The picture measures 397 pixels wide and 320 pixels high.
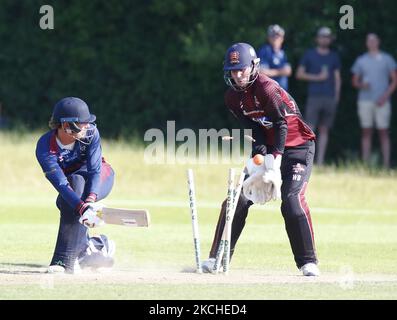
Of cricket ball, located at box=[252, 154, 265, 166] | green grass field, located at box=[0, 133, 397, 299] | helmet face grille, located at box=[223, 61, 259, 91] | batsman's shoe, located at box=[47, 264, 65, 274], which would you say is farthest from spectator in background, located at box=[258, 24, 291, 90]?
batsman's shoe, located at box=[47, 264, 65, 274]

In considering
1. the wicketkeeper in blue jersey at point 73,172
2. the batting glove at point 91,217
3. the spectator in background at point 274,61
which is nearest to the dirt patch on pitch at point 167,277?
the wicketkeeper in blue jersey at point 73,172

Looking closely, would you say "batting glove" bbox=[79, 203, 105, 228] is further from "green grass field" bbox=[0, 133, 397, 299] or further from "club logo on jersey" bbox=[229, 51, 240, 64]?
"club logo on jersey" bbox=[229, 51, 240, 64]

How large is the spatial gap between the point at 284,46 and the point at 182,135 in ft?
8.28

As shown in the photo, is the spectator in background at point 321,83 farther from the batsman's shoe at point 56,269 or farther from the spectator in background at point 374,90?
the batsman's shoe at point 56,269

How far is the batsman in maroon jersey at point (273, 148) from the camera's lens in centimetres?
1080

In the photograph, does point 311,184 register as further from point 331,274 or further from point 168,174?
point 331,274

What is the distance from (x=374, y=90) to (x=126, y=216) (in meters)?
11.3

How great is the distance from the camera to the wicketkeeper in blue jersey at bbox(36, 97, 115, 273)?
35.3 feet

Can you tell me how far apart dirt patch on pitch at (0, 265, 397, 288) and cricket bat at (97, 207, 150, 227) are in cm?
50

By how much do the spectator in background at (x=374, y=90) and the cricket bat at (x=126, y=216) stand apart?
35.4 ft

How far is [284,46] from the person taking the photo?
22500mm

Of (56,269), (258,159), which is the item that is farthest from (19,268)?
(258,159)

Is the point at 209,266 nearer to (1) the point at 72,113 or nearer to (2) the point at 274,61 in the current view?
(1) the point at 72,113
